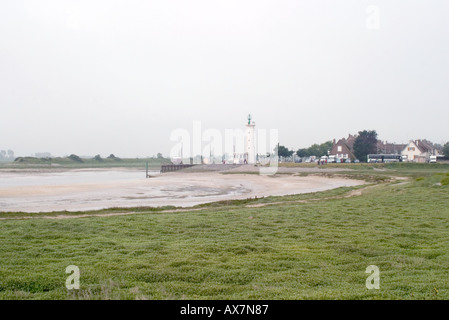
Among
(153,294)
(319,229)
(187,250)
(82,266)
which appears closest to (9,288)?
(82,266)

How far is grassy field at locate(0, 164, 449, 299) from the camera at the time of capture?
6.66 m

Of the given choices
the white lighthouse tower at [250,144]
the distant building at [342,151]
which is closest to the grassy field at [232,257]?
the white lighthouse tower at [250,144]

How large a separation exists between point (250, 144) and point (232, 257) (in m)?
89.4

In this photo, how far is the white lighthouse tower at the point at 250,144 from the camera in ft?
318

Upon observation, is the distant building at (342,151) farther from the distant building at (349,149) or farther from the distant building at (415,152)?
the distant building at (415,152)

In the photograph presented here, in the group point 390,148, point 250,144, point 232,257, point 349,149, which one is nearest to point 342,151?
point 349,149

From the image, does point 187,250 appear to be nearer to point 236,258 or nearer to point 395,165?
point 236,258

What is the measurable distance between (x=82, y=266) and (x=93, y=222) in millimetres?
7316

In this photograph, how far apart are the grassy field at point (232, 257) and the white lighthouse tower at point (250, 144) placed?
266 ft

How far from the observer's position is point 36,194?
3425cm

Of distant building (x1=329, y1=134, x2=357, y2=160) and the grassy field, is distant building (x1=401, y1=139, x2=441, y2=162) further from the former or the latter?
the grassy field

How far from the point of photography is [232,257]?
9.28 m

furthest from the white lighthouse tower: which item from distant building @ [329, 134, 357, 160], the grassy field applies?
the grassy field

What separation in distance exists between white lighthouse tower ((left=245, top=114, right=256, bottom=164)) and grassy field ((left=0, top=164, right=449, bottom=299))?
81.1 meters
